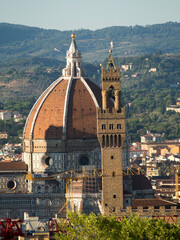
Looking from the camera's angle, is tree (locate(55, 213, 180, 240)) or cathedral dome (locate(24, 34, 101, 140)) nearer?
tree (locate(55, 213, 180, 240))

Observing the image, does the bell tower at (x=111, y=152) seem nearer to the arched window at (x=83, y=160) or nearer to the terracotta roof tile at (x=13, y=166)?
the arched window at (x=83, y=160)

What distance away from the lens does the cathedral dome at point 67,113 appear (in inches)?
4205

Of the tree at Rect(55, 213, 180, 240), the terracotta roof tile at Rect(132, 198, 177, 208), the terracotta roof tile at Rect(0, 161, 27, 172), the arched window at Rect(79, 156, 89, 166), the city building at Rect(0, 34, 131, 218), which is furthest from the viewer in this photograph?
the terracotta roof tile at Rect(0, 161, 27, 172)

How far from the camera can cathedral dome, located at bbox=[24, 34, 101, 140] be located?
4205 inches

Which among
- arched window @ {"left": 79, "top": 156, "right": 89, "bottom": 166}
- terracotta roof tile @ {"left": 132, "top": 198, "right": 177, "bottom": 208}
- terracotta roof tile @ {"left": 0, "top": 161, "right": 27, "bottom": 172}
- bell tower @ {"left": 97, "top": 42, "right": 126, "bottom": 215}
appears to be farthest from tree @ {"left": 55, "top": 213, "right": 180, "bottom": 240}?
terracotta roof tile @ {"left": 0, "top": 161, "right": 27, "bottom": 172}

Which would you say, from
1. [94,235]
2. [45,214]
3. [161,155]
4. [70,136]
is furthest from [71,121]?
[161,155]

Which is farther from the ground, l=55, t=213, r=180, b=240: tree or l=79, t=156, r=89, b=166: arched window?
l=79, t=156, r=89, b=166: arched window

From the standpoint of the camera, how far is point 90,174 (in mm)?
102000

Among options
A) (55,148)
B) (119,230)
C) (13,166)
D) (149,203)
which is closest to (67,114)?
(55,148)

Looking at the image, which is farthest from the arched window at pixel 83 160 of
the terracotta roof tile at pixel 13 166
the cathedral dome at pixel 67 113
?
the terracotta roof tile at pixel 13 166

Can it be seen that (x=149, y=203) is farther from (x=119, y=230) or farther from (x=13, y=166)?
(x=13, y=166)

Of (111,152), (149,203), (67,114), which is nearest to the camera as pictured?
(149,203)

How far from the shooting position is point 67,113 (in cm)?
10700

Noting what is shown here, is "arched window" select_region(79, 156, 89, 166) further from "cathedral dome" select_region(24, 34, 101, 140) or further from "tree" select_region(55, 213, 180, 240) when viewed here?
"tree" select_region(55, 213, 180, 240)
